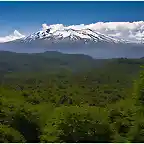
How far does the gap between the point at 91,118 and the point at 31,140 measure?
5.00ft

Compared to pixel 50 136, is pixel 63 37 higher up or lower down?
higher up

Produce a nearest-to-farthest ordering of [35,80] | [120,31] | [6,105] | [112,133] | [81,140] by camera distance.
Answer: [81,140]
[112,133]
[6,105]
[120,31]
[35,80]

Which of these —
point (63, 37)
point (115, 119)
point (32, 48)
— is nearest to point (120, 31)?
point (115, 119)

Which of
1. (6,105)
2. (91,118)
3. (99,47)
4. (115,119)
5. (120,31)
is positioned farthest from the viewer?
(99,47)

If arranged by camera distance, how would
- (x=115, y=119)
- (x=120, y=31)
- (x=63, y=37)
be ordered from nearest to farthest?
(x=115, y=119), (x=120, y=31), (x=63, y=37)

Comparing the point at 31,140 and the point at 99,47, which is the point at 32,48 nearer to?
the point at 99,47

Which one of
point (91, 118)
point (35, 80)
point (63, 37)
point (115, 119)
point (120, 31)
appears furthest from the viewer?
point (35, 80)

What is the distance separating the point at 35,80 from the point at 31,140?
36053 millimetres

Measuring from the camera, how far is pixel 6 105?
10.5 m

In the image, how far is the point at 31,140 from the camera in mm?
8195

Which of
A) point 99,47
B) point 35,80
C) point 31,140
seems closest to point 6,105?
point 31,140

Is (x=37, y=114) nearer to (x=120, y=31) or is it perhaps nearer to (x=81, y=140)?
(x=81, y=140)

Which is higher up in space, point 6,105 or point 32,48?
point 32,48

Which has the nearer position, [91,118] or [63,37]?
[91,118]
